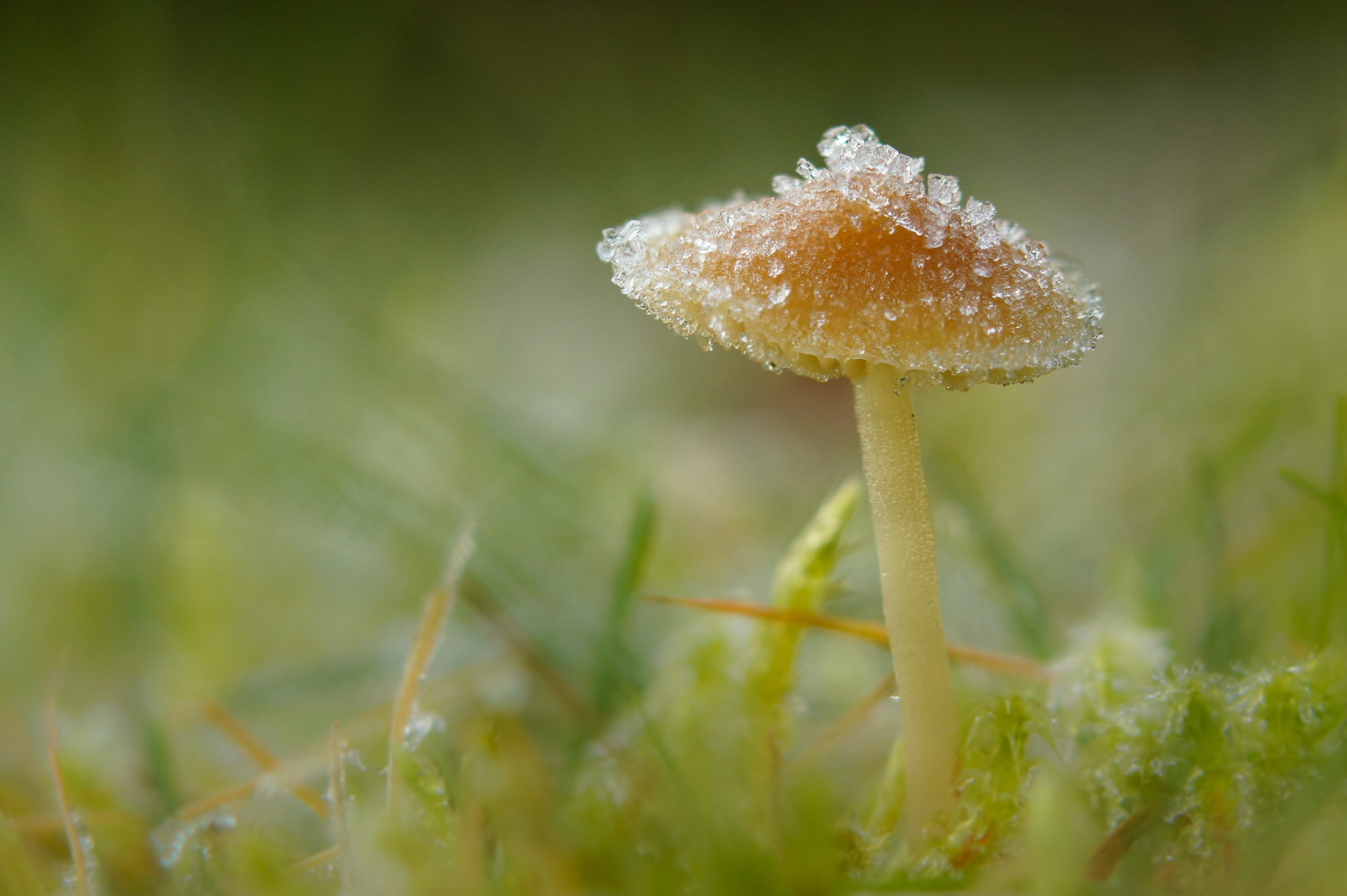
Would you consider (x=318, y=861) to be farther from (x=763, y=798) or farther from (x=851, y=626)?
(x=851, y=626)

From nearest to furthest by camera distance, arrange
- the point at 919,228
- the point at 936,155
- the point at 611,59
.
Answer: the point at 919,228, the point at 936,155, the point at 611,59

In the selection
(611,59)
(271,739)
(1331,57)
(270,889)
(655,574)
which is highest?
(611,59)

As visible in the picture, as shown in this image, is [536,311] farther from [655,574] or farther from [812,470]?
[655,574]

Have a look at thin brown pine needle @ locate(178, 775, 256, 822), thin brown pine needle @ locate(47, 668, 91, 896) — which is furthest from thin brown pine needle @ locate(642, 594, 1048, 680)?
thin brown pine needle @ locate(47, 668, 91, 896)

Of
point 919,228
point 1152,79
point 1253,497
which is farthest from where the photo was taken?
point 1152,79

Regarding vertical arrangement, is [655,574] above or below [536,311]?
below

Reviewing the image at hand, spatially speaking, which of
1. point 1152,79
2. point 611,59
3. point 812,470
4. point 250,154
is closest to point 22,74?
point 250,154

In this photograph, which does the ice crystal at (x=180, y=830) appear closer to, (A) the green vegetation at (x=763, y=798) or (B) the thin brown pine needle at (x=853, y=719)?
(A) the green vegetation at (x=763, y=798)
